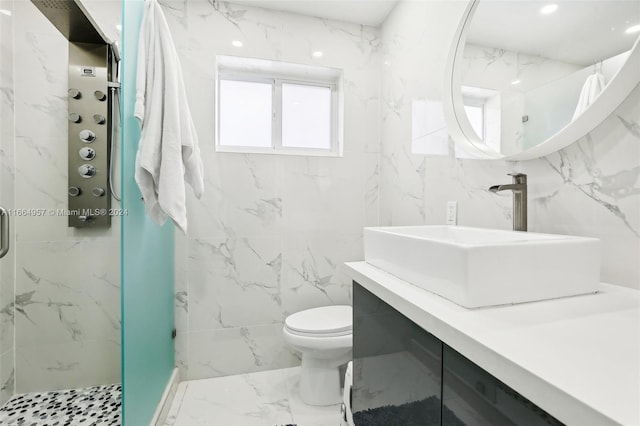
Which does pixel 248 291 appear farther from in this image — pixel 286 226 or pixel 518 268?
pixel 518 268

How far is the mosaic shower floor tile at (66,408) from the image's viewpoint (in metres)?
1.48

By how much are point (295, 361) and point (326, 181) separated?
1250mm

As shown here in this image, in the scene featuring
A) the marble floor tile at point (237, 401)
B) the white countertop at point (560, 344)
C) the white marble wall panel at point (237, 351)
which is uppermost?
the white countertop at point (560, 344)

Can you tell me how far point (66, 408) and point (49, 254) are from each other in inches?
32.2

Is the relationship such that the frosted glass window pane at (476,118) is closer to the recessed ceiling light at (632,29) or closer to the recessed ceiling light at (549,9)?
the recessed ceiling light at (549,9)

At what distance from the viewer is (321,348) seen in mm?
1531

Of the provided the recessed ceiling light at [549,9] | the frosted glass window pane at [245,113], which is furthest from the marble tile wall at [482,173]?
the frosted glass window pane at [245,113]

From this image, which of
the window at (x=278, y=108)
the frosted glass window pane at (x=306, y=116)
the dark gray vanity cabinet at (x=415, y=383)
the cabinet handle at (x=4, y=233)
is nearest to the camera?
the dark gray vanity cabinet at (x=415, y=383)

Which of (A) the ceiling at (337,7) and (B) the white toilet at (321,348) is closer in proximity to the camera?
(B) the white toilet at (321,348)

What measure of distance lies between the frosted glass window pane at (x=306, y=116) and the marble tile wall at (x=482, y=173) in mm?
439

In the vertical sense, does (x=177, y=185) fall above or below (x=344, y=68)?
below

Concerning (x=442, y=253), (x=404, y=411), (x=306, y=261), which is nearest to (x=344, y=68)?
(x=306, y=261)

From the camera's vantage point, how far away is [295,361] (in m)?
2.04

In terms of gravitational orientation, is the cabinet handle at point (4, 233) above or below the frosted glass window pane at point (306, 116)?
below
